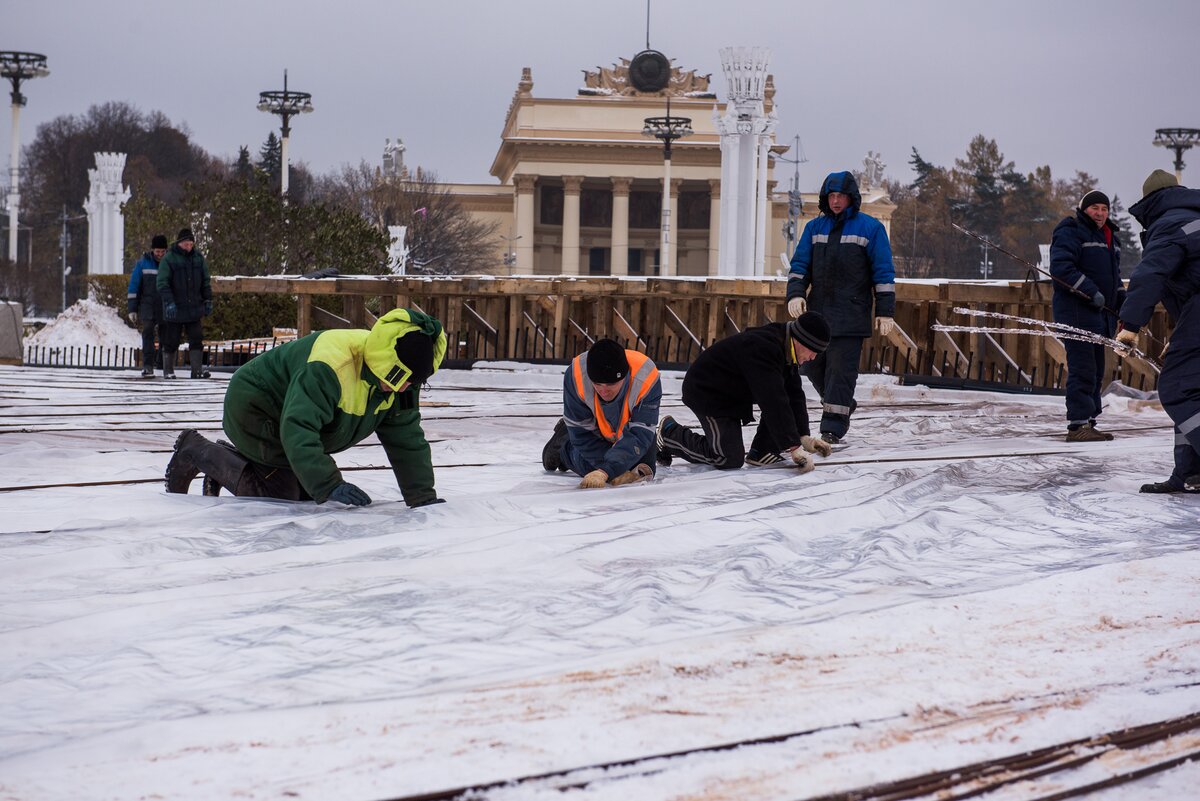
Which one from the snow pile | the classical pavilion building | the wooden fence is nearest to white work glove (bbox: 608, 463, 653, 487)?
the wooden fence

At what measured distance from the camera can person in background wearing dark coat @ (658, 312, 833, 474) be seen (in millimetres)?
6902

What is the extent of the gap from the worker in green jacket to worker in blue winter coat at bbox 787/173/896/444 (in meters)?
3.46

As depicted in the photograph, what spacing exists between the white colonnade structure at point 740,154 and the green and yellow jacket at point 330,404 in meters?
23.2

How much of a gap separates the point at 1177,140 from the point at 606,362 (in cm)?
3452

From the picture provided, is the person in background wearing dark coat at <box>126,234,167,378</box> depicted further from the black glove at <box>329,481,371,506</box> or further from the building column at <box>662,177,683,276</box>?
the building column at <box>662,177,683,276</box>

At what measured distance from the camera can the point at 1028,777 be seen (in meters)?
2.83

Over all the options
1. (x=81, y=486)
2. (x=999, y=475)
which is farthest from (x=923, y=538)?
(x=81, y=486)

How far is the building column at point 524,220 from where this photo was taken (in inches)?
2798

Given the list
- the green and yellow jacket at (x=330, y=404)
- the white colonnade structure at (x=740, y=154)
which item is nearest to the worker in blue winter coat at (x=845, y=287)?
the green and yellow jacket at (x=330, y=404)

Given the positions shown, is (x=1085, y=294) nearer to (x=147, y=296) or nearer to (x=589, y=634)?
(x=589, y=634)

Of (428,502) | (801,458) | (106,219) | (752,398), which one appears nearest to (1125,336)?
(801,458)

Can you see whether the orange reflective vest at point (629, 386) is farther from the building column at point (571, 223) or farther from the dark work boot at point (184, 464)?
the building column at point (571, 223)

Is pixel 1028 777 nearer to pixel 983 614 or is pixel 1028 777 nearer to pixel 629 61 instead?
pixel 983 614

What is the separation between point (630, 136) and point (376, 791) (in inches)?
2653
